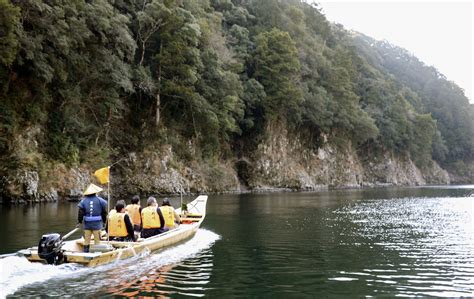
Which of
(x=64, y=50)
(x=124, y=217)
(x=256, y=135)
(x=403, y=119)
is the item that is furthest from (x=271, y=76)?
(x=124, y=217)

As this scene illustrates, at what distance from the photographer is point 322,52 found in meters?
78.1

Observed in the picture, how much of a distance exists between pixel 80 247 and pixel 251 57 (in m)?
47.2

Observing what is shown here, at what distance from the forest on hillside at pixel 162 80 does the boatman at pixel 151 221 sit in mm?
17435

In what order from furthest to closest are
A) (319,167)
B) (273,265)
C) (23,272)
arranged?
1. (319,167)
2. (273,265)
3. (23,272)

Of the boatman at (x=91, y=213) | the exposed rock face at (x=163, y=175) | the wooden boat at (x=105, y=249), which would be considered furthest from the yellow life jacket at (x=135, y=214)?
the exposed rock face at (x=163, y=175)

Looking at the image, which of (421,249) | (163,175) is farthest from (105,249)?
(163,175)

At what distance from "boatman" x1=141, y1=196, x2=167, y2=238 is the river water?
0.86 m

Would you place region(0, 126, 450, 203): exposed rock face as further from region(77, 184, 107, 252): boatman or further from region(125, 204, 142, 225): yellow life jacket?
region(77, 184, 107, 252): boatman

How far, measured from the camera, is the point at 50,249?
36.6ft

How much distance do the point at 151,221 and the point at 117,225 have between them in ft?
5.03

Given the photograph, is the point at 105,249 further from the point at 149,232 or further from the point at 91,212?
the point at 149,232

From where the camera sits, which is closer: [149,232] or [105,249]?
[105,249]

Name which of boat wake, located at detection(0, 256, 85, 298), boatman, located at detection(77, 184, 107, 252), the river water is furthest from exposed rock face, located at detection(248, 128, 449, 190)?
boat wake, located at detection(0, 256, 85, 298)

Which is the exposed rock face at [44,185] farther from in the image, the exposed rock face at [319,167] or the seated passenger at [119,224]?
the exposed rock face at [319,167]
